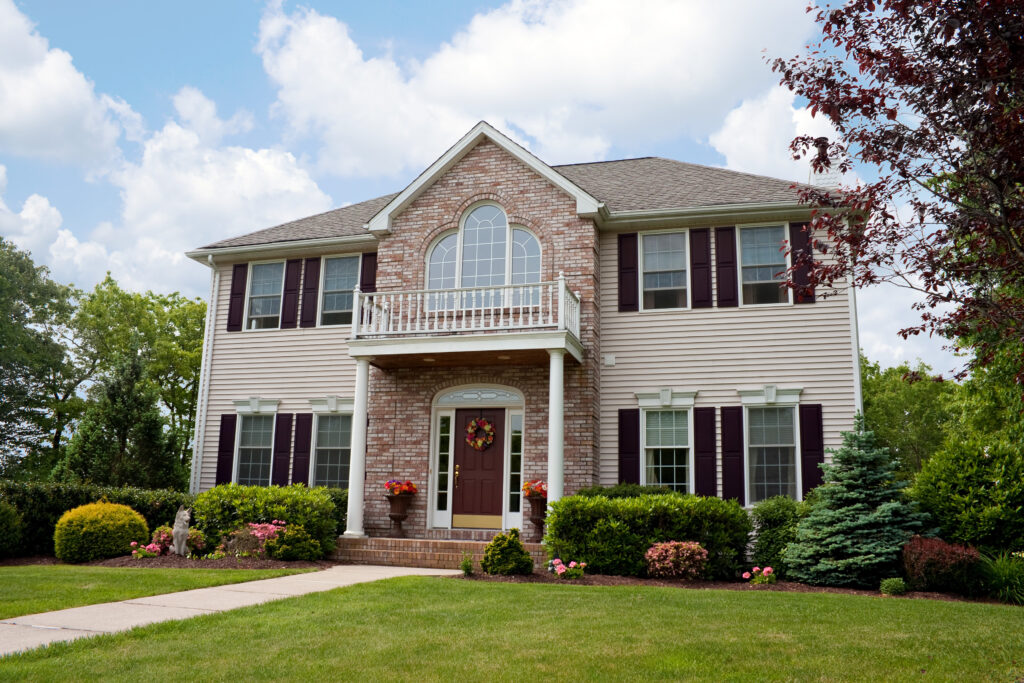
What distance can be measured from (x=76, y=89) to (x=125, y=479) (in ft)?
27.2

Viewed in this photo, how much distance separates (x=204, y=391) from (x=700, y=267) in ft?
36.4

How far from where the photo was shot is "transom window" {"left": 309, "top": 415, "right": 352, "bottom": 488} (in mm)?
16250

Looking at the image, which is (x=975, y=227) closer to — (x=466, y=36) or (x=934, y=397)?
(x=466, y=36)

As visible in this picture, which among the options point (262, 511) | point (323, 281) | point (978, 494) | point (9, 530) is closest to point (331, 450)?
point (262, 511)

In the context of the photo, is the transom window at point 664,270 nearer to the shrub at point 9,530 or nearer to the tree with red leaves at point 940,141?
the tree with red leaves at point 940,141

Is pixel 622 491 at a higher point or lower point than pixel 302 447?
lower

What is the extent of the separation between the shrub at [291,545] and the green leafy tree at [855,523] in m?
7.46

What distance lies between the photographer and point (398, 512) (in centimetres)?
1439

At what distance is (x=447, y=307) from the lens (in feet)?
48.4

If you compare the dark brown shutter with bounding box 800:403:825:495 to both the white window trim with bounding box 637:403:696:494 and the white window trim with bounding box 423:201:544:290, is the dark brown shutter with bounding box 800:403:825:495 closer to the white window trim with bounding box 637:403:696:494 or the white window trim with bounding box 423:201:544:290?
the white window trim with bounding box 637:403:696:494

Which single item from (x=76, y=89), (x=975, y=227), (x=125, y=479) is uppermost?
(x=76, y=89)

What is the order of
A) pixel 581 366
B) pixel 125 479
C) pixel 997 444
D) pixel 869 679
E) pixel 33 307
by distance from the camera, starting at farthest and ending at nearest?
pixel 33 307, pixel 125 479, pixel 581 366, pixel 997 444, pixel 869 679

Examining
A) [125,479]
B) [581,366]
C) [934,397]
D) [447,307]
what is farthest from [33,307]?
[934,397]

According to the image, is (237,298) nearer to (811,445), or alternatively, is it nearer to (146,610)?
(146,610)
